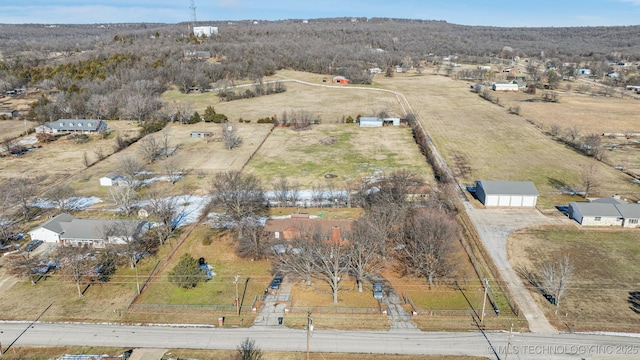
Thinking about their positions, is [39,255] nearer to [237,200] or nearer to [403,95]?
[237,200]

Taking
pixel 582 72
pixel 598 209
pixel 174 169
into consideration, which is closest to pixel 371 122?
pixel 174 169

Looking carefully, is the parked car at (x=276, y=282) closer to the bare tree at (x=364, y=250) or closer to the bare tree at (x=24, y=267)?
the bare tree at (x=364, y=250)

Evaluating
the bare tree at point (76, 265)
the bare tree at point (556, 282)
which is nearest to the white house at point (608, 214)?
the bare tree at point (556, 282)

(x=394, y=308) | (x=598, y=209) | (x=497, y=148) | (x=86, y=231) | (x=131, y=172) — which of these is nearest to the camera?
(x=394, y=308)

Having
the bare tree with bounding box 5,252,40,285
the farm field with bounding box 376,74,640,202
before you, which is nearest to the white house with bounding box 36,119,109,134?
the bare tree with bounding box 5,252,40,285

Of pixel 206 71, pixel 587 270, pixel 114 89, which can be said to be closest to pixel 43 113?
pixel 114 89

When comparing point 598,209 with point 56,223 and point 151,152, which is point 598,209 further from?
point 151,152

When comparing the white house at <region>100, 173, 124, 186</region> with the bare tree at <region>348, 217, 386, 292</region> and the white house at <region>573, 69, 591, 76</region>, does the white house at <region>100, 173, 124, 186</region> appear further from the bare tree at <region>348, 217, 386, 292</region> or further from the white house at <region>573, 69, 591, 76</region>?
the white house at <region>573, 69, 591, 76</region>
